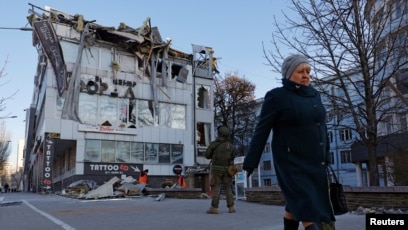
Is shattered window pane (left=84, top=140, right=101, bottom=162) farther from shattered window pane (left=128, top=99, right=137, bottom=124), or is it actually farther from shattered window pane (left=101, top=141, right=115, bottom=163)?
shattered window pane (left=128, top=99, right=137, bottom=124)

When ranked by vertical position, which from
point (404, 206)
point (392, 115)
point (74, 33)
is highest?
point (74, 33)

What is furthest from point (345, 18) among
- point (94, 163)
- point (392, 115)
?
point (94, 163)

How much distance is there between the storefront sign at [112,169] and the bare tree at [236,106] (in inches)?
568

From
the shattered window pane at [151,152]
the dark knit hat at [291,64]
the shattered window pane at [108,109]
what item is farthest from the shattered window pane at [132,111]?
the dark knit hat at [291,64]

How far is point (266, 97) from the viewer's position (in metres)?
3.62

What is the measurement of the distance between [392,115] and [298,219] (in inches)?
428

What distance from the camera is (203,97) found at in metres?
40.8

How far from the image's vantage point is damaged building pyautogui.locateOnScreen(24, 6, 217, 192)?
31.3 metres

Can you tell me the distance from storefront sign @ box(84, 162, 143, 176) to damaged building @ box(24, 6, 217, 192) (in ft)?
0.25

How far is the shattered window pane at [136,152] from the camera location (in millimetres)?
34656

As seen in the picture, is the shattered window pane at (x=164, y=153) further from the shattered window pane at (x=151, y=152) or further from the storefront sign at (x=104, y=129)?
the storefront sign at (x=104, y=129)

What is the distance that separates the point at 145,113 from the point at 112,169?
5798 millimetres

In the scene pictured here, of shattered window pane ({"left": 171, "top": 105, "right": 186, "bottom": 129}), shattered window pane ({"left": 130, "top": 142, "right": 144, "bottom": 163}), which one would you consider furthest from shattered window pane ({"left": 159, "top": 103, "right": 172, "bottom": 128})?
shattered window pane ({"left": 130, "top": 142, "right": 144, "bottom": 163})

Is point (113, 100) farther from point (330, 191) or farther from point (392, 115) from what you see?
point (330, 191)
